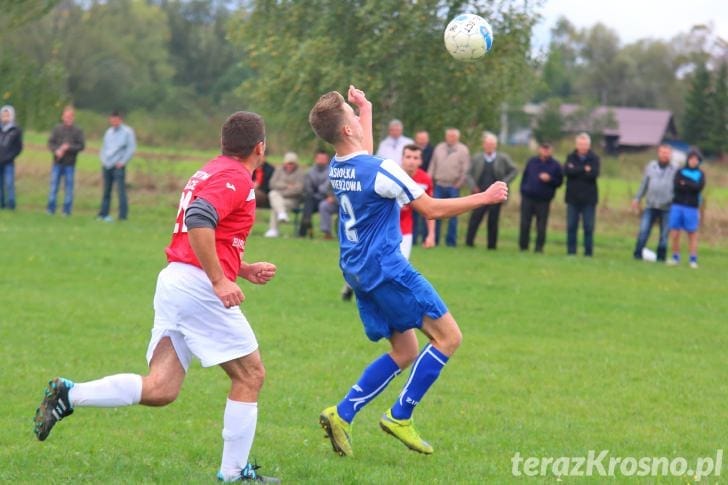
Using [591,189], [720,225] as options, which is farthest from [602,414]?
[720,225]

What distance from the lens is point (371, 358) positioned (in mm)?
10312

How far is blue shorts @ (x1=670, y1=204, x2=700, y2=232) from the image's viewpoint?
64.3 feet

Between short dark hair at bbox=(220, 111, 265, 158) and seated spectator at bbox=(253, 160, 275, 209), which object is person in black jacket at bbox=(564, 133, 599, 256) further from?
short dark hair at bbox=(220, 111, 265, 158)

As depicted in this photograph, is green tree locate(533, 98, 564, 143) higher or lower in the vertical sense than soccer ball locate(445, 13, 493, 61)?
lower

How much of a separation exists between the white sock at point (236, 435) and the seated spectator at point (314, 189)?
51.6 feet

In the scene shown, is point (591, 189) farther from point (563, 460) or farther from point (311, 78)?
point (563, 460)

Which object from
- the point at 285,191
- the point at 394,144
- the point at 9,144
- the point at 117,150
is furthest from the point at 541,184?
the point at 9,144

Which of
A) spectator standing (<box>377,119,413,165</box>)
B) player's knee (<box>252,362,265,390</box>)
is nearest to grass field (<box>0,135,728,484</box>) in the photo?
player's knee (<box>252,362,265,390</box>)

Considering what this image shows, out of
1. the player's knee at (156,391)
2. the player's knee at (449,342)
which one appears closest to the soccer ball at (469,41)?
the player's knee at (449,342)

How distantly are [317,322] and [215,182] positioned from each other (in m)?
6.54

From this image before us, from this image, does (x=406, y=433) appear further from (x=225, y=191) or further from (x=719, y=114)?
(x=719, y=114)

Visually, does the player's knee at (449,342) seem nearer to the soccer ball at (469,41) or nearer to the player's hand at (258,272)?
the player's hand at (258,272)

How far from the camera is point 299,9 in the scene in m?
24.5

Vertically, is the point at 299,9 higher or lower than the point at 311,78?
higher
